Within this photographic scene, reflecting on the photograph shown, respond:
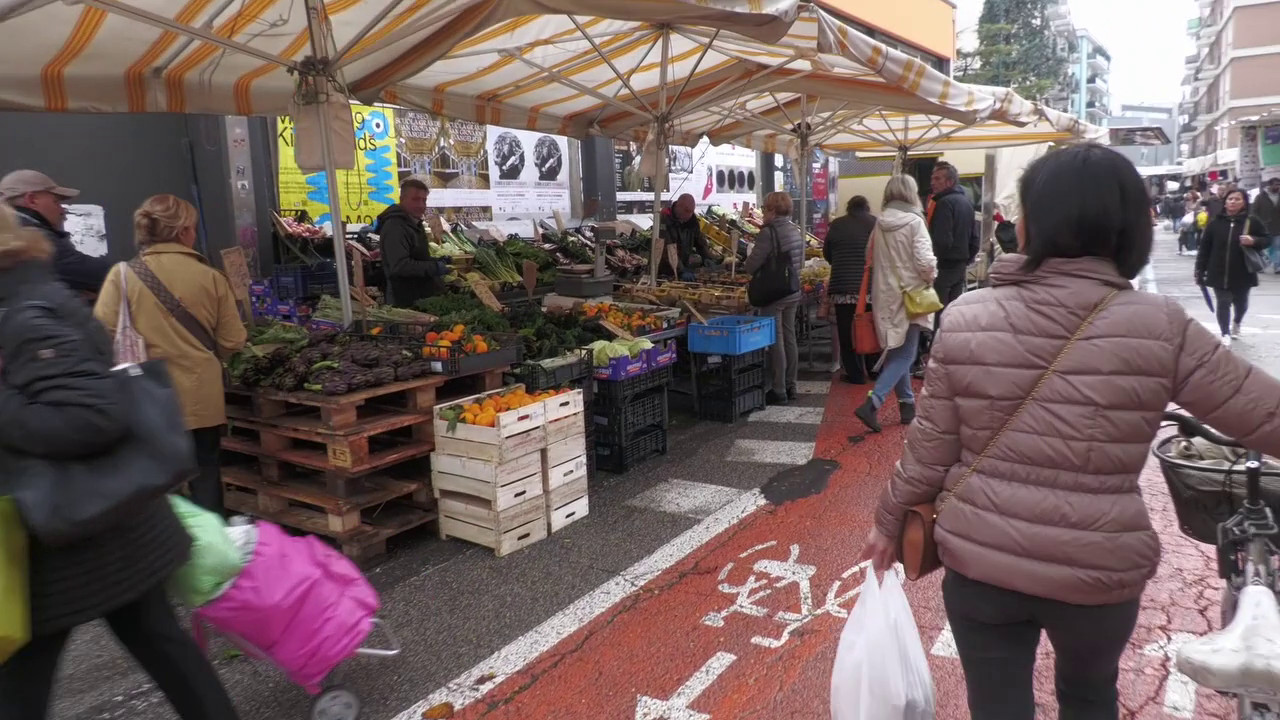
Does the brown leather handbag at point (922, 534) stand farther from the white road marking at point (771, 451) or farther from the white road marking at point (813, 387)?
the white road marking at point (813, 387)

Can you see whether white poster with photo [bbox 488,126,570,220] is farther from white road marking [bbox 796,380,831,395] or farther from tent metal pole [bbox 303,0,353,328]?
tent metal pole [bbox 303,0,353,328]

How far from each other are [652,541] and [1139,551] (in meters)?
3.28

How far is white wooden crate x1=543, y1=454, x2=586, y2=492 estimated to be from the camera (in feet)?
16.3

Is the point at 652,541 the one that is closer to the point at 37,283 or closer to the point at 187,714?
the point at 187,714

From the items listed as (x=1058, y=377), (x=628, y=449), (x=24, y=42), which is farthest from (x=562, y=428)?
(x=24, y=42)

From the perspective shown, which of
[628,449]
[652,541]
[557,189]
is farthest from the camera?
[557,189]

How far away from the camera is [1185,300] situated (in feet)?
47.4

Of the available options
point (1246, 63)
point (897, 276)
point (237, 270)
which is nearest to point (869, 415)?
point (897, 276)

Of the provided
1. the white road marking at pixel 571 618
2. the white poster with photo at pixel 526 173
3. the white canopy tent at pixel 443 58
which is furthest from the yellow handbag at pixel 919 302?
the white poster with photo at pixel 526 173

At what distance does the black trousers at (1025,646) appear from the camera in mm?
1940

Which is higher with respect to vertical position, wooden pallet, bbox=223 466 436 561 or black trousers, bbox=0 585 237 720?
black trousers, bbox=0 585 237 720

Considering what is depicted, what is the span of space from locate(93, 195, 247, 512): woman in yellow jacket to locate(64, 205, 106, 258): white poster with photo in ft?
16.7

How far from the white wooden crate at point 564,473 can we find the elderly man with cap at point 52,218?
2790mm

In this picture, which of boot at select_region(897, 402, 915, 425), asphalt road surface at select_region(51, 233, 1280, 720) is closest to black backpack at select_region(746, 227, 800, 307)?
boot at select_region(897, 402, 915, 425)
